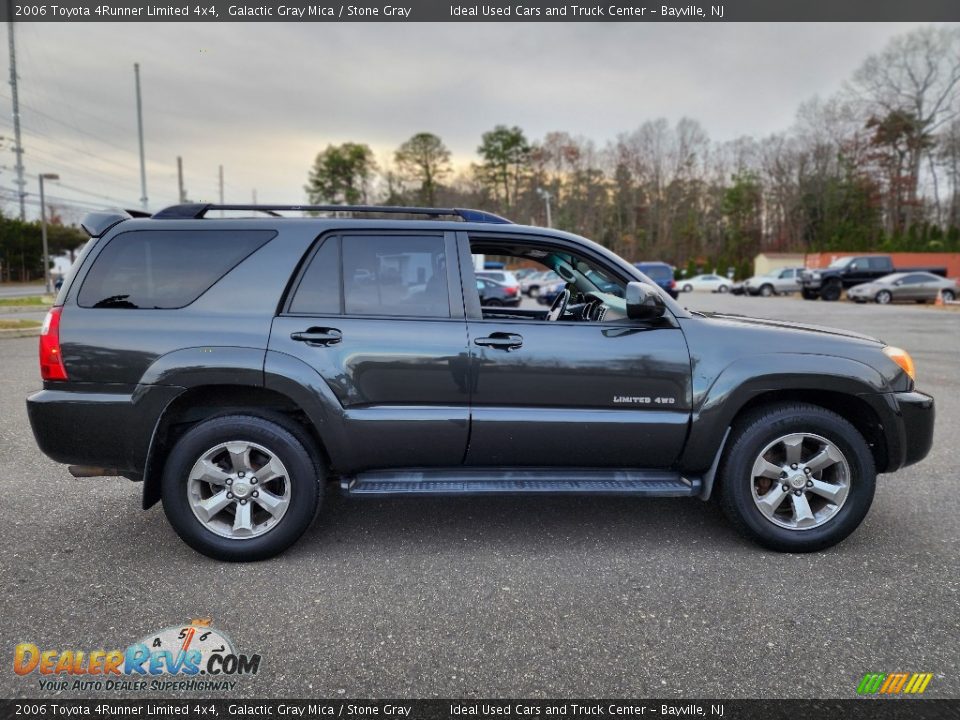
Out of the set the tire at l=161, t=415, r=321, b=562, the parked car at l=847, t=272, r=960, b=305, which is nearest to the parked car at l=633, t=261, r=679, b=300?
the parked car at l=847, t=272, r=960, b=305

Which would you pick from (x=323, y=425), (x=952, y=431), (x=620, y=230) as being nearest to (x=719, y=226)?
(x=620, y=230)

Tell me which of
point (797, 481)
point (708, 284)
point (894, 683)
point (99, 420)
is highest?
point (708, 284)

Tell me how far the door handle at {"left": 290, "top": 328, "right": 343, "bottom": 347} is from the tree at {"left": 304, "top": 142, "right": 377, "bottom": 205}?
70808 mm

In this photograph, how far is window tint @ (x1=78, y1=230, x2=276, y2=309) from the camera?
317 centimetres

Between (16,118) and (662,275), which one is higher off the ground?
(16,118)

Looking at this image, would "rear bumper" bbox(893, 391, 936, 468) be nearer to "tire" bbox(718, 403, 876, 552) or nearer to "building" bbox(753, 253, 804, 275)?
"tire" bbox(718, 403, 876, 552)

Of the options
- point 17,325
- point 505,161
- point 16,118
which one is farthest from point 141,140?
point 505,161

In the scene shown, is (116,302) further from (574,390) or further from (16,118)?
(16,118)

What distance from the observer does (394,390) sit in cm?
316

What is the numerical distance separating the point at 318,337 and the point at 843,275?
31.6m

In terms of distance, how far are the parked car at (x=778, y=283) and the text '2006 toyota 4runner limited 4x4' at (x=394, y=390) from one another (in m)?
35.7

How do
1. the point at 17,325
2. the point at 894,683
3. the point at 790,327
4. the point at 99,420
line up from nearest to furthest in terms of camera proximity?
the point at 894,683 < the point at 99,420 < the point at 790,327 < the point at 17,325

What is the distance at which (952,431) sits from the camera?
19.0 ft

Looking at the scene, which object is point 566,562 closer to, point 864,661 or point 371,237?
point 864,661
